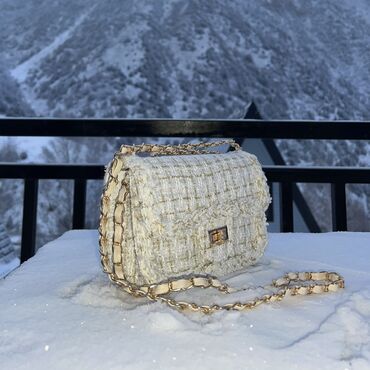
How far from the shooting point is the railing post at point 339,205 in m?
1.68

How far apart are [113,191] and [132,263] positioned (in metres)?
0.14

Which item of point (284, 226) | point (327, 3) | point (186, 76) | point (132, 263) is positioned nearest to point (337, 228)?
point (284, 226)

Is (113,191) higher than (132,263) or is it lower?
higher

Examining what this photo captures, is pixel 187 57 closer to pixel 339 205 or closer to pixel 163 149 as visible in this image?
pixel 339 205

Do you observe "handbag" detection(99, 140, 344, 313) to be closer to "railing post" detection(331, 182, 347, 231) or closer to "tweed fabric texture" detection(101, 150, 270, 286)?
"tweed fabric texture" detection(101, 150, 270, 286)

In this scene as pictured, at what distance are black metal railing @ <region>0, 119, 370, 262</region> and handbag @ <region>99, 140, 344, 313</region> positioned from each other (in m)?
0.87

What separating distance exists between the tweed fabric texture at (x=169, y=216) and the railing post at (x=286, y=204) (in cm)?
92

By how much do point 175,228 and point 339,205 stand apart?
125cm

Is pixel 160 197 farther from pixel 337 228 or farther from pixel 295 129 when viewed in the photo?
pixel 337 228

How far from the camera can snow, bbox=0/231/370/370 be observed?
0.50 metres

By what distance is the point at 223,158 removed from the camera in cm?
83

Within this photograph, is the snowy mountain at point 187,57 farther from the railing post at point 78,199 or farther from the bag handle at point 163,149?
the bag handle at point 163,149

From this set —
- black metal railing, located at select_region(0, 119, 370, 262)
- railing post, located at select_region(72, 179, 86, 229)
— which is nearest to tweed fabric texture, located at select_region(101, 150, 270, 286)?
black metal railing, located at select_region(0, 119, 370, 262)

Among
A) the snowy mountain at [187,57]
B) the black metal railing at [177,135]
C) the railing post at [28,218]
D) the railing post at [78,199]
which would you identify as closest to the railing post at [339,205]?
the black metal railing at [177,135]
